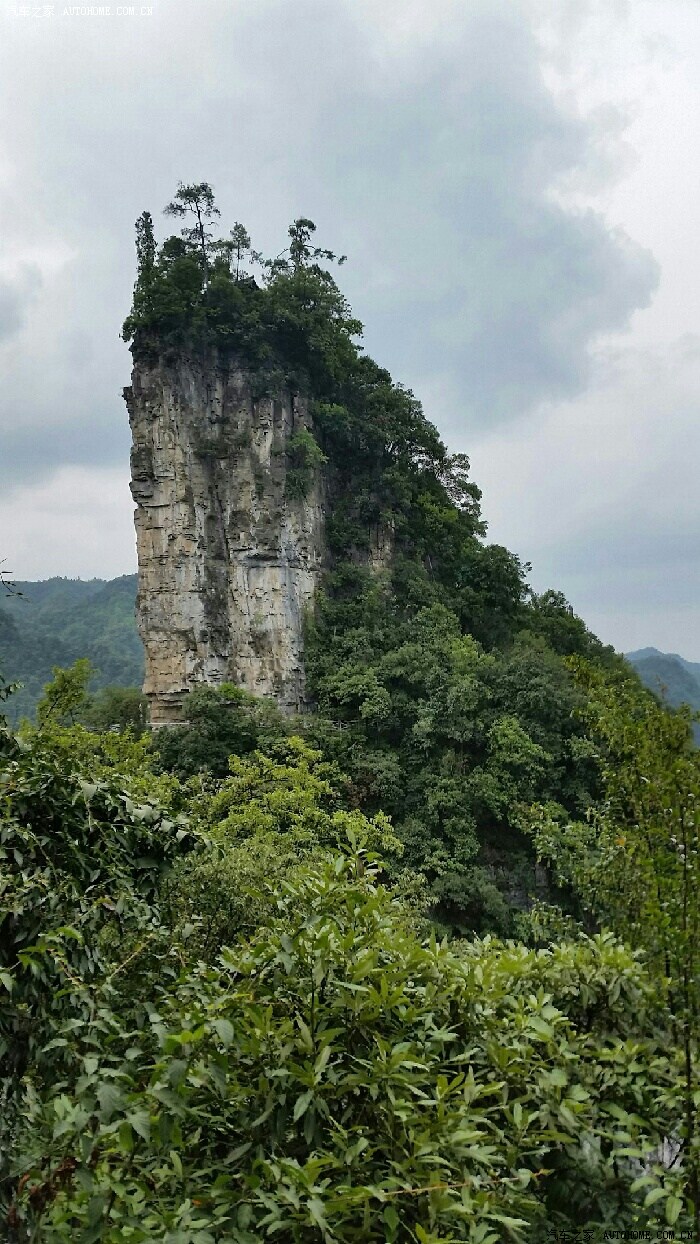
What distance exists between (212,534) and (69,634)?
2668 centimetres

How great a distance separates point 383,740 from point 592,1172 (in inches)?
730

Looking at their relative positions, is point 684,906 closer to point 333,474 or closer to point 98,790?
point 98,790

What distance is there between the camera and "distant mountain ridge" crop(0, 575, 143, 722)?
38.2 meters

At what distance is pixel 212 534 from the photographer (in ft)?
76.2

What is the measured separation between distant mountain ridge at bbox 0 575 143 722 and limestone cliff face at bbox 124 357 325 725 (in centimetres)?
1066

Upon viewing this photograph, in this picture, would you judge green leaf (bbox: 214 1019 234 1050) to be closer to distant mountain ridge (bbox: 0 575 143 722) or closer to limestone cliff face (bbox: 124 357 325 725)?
limestone cliff face (bbox: 124 357 325 725)

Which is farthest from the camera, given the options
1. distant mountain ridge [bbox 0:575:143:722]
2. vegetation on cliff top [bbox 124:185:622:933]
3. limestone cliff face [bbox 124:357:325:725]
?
distant mountain ridge [bbox 0:575:143:722]

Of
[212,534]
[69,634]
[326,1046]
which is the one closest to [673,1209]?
[326,1046]

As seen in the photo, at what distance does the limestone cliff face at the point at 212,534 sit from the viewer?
22.5 meters

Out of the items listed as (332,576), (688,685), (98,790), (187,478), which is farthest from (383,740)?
(688,685)

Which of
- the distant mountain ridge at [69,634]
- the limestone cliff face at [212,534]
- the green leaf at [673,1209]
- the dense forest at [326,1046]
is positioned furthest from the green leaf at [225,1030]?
the distant mountain ridge at [69,634]

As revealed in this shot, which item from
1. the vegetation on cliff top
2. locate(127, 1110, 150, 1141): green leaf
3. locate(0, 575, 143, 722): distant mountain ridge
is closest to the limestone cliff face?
the vegetation on cliff top

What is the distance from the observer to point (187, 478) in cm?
2281

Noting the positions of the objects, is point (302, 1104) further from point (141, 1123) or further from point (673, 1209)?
point (673, 1209)
